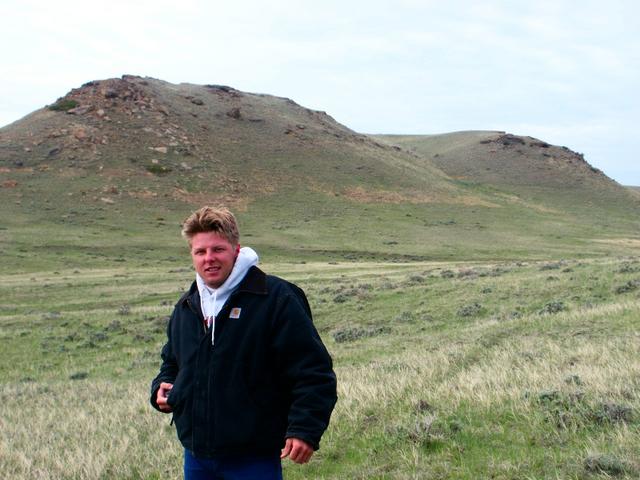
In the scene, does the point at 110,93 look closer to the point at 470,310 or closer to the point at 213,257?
the point at 470,310

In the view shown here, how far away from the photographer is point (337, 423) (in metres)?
6.43

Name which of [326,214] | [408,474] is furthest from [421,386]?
[326,214]

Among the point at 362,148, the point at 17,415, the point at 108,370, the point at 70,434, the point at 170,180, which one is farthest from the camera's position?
the point at 362,148

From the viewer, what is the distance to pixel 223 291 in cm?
367

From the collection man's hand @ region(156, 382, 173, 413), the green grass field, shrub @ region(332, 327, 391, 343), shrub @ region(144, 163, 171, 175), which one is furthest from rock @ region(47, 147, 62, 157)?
man's hand @ region(156, 382, 173, 413)

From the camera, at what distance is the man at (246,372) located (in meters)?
3.51

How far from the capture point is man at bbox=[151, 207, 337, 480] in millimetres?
3510

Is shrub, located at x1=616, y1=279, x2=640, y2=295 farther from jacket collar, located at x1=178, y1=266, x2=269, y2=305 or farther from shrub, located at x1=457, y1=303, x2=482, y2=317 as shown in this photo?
jacket collar, located at x1=178, y1=266, x2=269, y2=305

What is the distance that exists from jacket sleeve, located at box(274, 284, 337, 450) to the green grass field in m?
1.69

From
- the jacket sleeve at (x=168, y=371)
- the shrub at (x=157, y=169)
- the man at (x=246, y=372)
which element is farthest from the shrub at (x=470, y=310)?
the shrub at (x=157, y=169)

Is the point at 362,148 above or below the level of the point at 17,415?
above

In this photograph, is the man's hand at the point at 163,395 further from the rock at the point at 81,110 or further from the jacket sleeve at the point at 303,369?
the rock at the point at 81,110

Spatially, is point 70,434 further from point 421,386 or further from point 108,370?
point 108,370

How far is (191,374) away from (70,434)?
4707 millimetres
